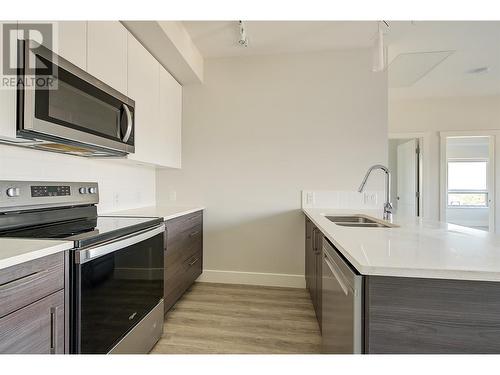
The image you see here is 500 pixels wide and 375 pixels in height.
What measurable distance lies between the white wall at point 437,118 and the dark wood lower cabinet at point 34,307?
4653 millimetres

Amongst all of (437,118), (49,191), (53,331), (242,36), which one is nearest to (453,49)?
(437,118)

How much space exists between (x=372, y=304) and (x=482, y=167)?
7509mm

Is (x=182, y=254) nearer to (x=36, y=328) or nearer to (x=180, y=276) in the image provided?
(x=180, y=276)

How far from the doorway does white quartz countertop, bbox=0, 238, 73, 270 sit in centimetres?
405

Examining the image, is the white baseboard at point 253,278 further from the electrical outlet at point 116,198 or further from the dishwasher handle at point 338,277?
the dishwasher handle at point 338,277

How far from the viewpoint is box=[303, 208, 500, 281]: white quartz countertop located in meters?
0.75

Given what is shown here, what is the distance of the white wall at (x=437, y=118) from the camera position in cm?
407

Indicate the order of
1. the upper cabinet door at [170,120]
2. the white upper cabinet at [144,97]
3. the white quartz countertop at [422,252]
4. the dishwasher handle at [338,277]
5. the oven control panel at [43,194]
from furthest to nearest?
the upper cabinet door at [170,120] → the white upper cabinet at [144,97] → the oven control panel at [43,194] → the dishwasher handle at [338,277] → the white quartz countertop at [422,252]

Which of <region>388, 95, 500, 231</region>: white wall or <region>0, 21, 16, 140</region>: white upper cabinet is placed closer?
<region>0, 21, 16, 140</region>: white upper cabinet

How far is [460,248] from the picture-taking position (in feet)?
3.21

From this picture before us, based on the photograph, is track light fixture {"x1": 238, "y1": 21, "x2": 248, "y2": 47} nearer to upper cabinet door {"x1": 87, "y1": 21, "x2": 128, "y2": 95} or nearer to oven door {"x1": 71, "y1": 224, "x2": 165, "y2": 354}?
upper cabinet door {"x1": 87, "y1": 21, "x2": 128, "y2": 95}

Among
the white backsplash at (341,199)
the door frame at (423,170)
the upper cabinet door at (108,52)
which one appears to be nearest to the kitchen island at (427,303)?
the upper cabinet door at (108,52)

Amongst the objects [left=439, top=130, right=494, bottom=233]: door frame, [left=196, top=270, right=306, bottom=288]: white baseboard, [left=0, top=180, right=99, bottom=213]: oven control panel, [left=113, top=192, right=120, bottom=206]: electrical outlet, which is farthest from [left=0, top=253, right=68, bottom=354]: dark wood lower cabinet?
[left=439, top=130, right=494, bottom=233]: door frame

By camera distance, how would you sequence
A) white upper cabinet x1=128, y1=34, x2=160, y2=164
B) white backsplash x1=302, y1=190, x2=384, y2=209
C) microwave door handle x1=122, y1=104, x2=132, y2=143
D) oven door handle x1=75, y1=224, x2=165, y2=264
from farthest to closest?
white backsplash x1=302, y1=190, x2=384, y2=209 → white upper cabinet x1=128, y1=34, x2=160, y2=164 → microwave door handle x1=122, y1=104, x2=132, y2=143 → oven door handle x1=75, y1=224, x2=165, y2=264
